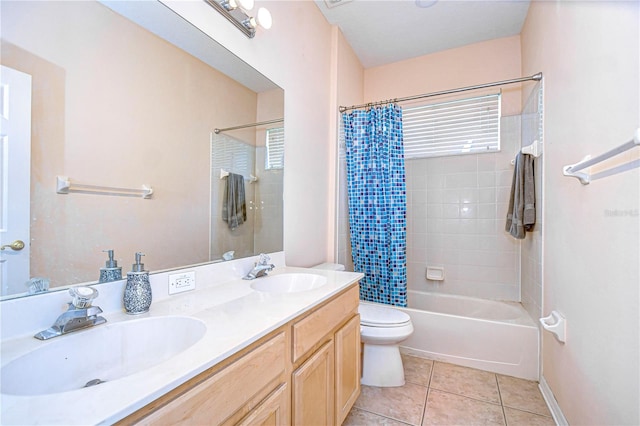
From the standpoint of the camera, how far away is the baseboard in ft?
4.98

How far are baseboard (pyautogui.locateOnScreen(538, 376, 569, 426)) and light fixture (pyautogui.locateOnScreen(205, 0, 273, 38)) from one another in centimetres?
261

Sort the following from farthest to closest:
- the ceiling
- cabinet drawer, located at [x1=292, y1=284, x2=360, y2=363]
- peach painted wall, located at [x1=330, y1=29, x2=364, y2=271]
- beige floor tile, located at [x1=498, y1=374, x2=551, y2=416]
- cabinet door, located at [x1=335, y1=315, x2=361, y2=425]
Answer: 1. peach painted wall, located at [x1=330, y1=29, x2=364, y2=271]
2. the ceiling
3. beige floor tile, located at [x1=498, y1=374, x2=551, y2=416]
4. cabinet door, located at [x1=335, y1=315, x2=361, y2=425]
5. cabinet drawer, located at [x1=292, y1=284, x2=360, y2=363]

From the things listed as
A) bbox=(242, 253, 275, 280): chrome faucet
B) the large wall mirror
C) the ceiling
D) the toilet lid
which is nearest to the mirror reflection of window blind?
the large wall mirror

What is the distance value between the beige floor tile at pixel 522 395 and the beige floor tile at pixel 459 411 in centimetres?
13

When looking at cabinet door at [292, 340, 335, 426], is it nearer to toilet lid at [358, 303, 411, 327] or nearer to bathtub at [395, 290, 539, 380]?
toilet lid at [358, 303, 411, 327]

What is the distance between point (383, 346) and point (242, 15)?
2138mm

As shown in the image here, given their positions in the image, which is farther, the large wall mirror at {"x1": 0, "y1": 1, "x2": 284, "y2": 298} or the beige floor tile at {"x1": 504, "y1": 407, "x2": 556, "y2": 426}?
the beige floor tile at {"x1": 504, "y1": 407, "x2": 556, "y2": 426}

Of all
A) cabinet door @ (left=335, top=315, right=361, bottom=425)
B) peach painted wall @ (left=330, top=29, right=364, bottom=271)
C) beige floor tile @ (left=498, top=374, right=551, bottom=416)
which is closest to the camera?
cabinet door @ (left=335, top=315, right=361, bottom=425)

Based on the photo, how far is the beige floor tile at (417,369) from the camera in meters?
1.97

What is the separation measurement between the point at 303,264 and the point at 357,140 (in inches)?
48.0

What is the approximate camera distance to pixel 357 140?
8.45 feet

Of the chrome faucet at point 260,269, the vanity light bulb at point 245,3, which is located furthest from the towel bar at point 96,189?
the vanity light bulb at point 245,3

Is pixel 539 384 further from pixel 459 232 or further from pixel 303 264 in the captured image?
pixel 303 264

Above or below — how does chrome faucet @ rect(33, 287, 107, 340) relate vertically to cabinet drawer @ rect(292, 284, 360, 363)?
above
